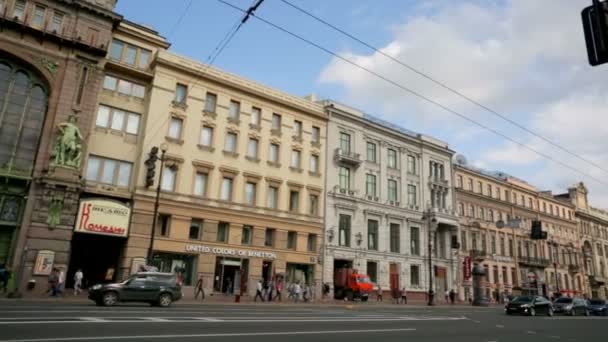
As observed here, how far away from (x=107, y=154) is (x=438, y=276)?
122ft

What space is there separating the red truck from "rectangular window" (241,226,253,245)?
9.61 metres

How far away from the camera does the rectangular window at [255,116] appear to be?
37.2 metres

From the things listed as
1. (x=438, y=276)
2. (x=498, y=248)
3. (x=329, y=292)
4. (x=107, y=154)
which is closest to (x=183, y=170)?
(x=107, y=154)

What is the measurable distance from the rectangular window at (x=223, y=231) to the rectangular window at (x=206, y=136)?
6407mm

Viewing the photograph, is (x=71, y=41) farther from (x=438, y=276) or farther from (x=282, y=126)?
(x=438, y=276)

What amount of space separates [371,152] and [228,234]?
19.6 m

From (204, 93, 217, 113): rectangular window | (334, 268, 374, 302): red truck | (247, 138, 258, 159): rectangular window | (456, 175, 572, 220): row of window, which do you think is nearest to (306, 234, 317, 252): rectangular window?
(334, 268, 374, 302): red truck

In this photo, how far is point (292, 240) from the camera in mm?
37406

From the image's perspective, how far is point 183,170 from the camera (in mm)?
32188

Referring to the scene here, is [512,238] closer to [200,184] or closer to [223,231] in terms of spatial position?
[223,231]

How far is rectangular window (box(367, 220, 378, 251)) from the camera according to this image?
43325 mm

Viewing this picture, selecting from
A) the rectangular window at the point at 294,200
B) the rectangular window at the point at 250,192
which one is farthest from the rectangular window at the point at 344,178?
the rectangular window at the point at 250,192

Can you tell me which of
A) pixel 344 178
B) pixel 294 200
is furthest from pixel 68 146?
pixel 344 178

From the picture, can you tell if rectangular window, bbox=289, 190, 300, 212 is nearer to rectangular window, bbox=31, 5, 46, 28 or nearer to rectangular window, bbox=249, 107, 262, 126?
rectangular window, bbox=249, 107, 262, 126
